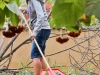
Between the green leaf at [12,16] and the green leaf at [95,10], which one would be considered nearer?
the green leaf at [95,10]

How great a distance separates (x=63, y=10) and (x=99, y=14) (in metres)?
0.06

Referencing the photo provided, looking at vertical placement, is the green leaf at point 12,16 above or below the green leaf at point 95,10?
above

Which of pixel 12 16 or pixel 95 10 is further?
pixel 12 16

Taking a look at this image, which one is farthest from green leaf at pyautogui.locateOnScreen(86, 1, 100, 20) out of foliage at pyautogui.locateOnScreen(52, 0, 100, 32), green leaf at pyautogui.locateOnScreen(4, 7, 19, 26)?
green leaf at pyautogui.locateOnScreen(4, 7, 19, 26)

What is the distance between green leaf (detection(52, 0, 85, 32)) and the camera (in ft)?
0.98

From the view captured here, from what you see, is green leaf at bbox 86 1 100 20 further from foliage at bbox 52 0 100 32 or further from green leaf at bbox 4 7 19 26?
green leaf at bbox 4 7 19 26

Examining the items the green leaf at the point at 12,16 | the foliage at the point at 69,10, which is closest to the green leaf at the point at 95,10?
the foliage at the point at 69,10

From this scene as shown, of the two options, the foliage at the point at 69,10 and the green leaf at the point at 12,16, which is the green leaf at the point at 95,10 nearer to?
the foliage at the point at 69,10

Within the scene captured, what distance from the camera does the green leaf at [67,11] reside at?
11.8 inches

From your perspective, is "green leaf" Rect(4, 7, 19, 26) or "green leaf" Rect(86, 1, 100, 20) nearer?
"green leaf" Rect(86, 1, 100, 20)

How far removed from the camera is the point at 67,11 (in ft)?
1.03

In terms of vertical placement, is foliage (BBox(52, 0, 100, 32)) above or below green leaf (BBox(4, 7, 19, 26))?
below

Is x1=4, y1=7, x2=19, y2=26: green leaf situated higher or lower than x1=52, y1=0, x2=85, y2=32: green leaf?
higher

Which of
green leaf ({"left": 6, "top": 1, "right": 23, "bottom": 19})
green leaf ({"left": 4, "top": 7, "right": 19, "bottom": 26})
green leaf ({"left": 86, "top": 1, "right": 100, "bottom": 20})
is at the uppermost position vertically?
green leaf ({"left": 4, "top": 7, "right": 19, "bottom": 26})
